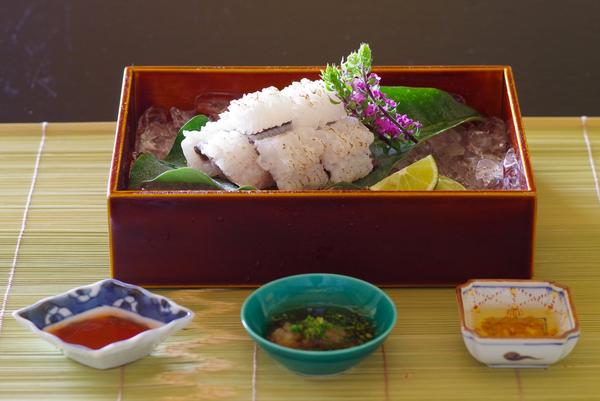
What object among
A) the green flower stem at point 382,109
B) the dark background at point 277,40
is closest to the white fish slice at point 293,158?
the green flower stem at point 382,109

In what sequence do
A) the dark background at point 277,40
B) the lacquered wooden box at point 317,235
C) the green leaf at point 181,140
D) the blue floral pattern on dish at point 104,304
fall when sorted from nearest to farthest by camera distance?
1. the blue floral pattern on dish at point 104,304
2. the lacquered wooden box at point 317,235
3. the green leaf at point 181,140
4. the dark background at point 277,40

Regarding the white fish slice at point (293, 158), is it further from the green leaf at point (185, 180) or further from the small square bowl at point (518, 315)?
the small square bowl at point (518, 315)

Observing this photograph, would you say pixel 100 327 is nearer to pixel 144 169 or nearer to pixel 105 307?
pixel 105 307

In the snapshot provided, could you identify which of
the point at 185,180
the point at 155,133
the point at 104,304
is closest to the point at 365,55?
the point at 185,180

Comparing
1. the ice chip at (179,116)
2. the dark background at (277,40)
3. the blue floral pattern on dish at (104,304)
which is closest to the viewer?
the blue floral pattern on dish at (104,304)

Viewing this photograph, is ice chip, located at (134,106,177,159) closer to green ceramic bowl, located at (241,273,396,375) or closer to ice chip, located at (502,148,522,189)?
green ceramic bowl, located at (241,273,396,375)

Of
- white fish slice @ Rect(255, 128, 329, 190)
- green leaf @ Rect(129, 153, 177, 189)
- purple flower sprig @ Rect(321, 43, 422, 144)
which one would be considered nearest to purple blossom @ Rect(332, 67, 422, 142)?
purple flower sprig @ Rect(321, 43, 422, 144)
